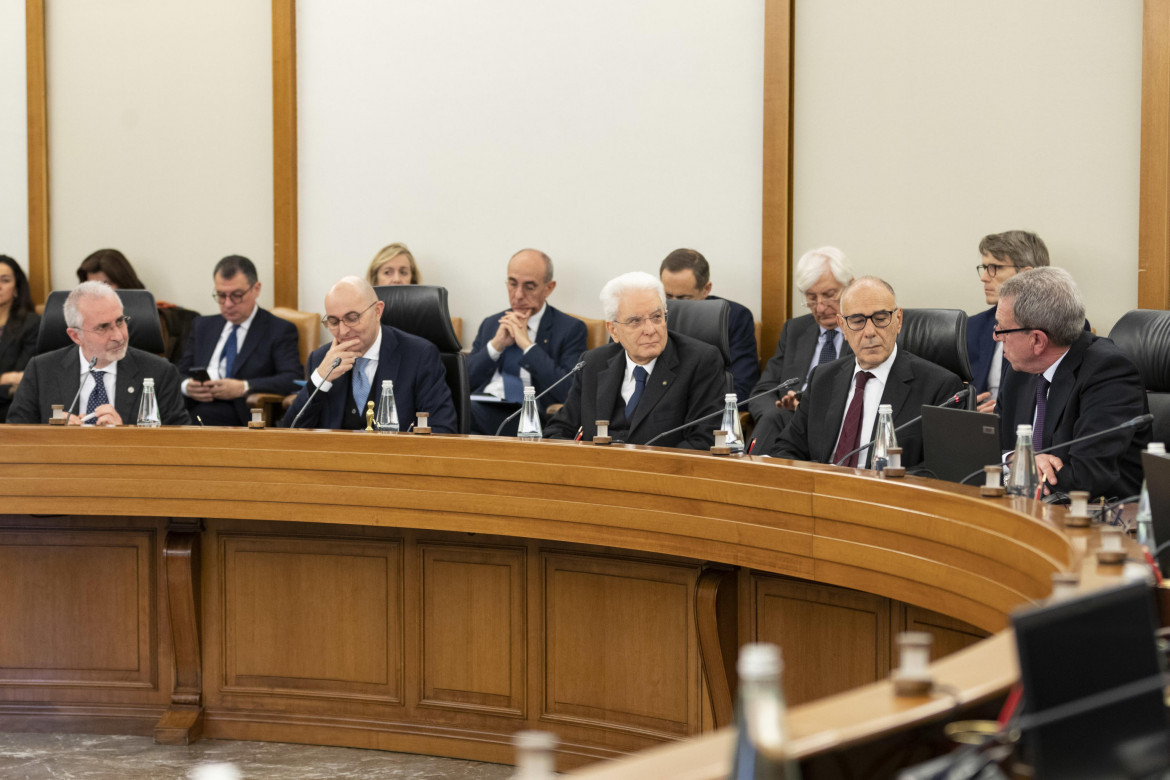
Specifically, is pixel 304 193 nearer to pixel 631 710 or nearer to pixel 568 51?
pixel 568 51

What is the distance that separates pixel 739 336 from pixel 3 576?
2.64 m

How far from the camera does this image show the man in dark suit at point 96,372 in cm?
380

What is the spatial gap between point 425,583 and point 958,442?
141 centimetres

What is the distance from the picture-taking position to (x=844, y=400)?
3230 mm

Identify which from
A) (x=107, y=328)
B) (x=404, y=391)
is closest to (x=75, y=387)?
(x=107, y=328)

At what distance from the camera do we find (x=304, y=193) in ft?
19.2

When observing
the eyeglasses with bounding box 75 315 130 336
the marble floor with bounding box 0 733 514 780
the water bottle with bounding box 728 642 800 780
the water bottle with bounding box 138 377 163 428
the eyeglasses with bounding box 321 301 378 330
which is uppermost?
the eyeglasses with bounding box 321 301 378 330

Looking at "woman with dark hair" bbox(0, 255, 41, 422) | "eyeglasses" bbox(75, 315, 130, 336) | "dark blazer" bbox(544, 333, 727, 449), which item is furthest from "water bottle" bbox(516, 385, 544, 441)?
"woman with dark hair" bbox(0, 255, 41, 422)

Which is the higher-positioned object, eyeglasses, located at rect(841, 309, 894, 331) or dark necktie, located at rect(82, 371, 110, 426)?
eyeglasses, located at rect(841, 309, 894, 331)

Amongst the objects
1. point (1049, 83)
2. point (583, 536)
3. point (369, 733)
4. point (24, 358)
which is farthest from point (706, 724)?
point (24, 358)

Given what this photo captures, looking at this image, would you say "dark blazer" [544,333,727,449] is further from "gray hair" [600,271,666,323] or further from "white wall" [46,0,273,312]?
"white wall" [46,0,273,312]

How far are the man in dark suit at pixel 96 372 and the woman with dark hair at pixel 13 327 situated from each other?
1365 millimetres

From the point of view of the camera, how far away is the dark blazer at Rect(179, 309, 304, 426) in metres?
5.05

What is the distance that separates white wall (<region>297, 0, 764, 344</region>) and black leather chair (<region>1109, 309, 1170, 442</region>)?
6.03ft
